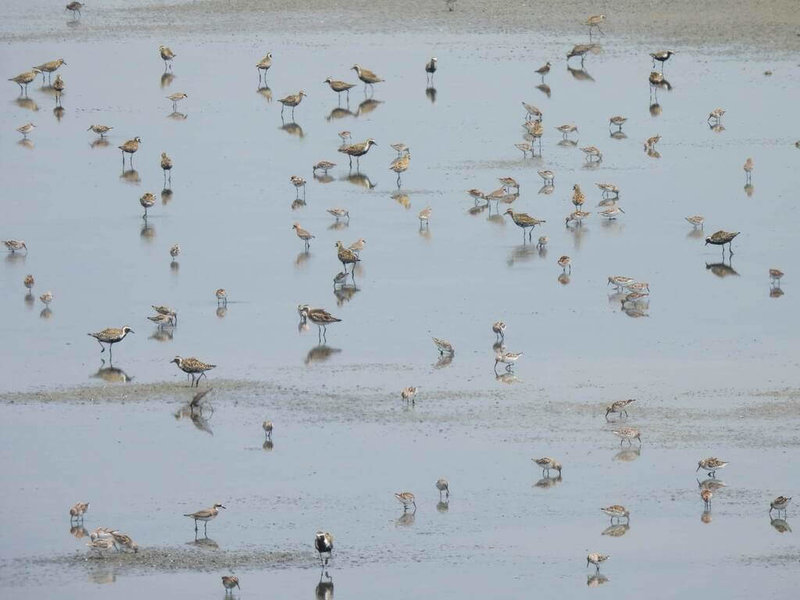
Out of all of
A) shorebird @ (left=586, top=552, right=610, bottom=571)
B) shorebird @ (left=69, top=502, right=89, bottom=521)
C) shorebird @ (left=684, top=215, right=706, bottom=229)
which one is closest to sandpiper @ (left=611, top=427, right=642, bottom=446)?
shorebird @ (left=586, top=552, right=610, bottom=571)

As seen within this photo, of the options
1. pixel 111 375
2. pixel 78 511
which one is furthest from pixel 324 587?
pixel 111 375

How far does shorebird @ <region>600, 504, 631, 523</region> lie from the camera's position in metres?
20.8

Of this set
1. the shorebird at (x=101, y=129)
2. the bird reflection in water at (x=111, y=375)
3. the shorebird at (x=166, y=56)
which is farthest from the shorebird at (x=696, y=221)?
the shorebird at (x=166, y=56)

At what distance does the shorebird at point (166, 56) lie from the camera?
4975cm

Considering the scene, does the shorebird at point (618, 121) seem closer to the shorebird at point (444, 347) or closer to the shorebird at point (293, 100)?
the shorebird at point (293, 100)

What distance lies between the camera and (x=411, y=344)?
91.0 ft

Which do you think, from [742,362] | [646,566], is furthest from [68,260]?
[646,566]

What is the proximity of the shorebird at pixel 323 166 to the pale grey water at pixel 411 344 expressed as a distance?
24.6 inches

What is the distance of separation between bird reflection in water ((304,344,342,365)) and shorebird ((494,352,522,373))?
8.17 ft

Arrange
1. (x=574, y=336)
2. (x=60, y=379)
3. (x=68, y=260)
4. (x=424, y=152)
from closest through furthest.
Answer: (x=60, y=379), (x=574, y=336), (x=68, y=260), (x=424, y=152)

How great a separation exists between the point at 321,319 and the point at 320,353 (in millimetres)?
791

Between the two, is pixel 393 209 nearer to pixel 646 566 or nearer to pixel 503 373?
pixel 503 373

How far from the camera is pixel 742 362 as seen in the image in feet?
88.0

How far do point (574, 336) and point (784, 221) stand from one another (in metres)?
8.73
